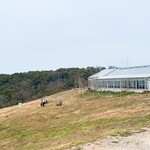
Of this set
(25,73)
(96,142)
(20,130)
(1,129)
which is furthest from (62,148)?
(25,73)

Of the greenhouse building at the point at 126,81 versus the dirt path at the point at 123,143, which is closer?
the dirt path at the point at 123,143

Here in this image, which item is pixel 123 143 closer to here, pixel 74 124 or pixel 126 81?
pixel 74 124

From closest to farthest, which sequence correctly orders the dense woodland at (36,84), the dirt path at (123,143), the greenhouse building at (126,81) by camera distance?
1. the dirt path at (123,143)
2. the greenhouse building at (126,81)
3. the dense woodland at (36,84)

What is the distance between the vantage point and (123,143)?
74.4 ft

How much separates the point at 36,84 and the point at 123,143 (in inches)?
4534

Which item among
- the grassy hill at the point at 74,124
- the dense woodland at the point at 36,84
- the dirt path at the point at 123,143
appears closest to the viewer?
the dirt path at the point at 123,143

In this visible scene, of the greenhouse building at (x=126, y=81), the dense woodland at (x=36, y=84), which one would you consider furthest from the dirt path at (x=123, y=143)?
the dense woodland at (x=36, y=84)

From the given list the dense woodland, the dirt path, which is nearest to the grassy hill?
the dirt path

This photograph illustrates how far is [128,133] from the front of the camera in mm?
24859

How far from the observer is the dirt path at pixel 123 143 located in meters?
21.7

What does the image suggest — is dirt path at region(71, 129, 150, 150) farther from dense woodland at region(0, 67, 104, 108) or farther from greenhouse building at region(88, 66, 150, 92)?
dense woodland at region(0, 67, 104, 108)

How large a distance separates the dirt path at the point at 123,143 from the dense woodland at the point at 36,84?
3037 inches

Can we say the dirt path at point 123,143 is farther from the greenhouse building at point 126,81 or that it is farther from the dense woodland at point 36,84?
the dense woodland at point 36,84

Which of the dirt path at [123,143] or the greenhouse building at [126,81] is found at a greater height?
→ the greenhouse building at [126,81]
